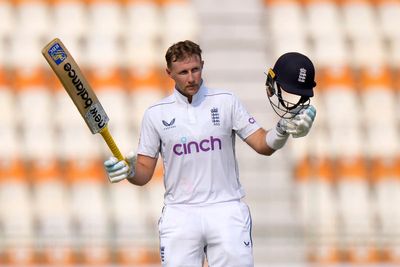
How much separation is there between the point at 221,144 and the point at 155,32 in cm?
636

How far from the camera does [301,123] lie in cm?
422

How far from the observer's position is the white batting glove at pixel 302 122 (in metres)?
4.22

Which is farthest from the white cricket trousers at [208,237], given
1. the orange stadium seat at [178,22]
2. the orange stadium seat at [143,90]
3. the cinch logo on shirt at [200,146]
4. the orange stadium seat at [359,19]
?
the orange stadium seat at [359,19]

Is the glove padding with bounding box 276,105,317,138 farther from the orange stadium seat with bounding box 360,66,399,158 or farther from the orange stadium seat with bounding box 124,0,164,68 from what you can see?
the orange stadium seat with bounding box 124,0,164,68

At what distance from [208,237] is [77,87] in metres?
0.87

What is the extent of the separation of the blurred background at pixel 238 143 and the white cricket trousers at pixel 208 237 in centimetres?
407

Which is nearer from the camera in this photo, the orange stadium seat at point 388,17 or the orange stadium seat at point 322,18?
the orange stadium seat at point 322,18

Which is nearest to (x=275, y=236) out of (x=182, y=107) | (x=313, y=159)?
(x=313, y=159)

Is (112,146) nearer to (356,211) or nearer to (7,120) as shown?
(356,211)

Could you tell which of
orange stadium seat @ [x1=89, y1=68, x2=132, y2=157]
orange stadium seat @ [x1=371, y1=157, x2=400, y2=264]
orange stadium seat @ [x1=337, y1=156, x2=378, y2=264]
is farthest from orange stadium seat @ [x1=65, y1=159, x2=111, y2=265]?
orange stadium seat @ [x1=371, y1=157, x2=400, y2=264]

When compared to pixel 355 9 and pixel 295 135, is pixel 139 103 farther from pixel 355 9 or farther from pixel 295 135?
pixel 295 135

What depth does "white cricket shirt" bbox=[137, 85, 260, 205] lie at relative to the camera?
4551 millimetres

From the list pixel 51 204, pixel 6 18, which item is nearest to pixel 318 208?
pixel 51 204

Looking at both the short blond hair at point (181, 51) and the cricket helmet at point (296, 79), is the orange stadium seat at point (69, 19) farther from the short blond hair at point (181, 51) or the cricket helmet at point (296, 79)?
the cricket helmet at point (296, 79)
